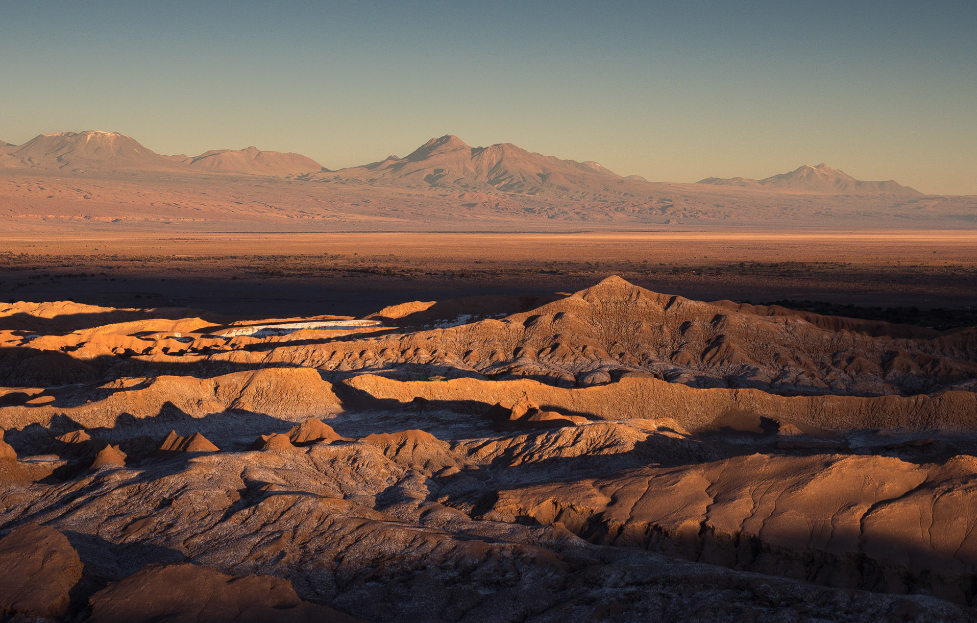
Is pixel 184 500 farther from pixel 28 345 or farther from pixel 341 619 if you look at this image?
pixel 28 345

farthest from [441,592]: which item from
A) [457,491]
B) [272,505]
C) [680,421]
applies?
[680,421]

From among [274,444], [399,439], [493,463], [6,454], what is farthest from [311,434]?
[6,454]

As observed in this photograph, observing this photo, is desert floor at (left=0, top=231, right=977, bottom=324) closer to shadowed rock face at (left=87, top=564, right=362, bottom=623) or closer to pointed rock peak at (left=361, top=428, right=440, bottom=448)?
pointed rock peak at (left=361, top=428, right=440, bottom=448)

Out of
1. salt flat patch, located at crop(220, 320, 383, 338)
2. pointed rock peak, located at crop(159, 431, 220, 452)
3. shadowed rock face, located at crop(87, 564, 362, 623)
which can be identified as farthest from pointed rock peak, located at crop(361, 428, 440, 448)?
salt flat patch, located at crop(220, 320, 383, 338)

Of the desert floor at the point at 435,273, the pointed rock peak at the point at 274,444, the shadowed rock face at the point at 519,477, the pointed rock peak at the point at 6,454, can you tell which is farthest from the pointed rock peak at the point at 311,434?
the desert floor at the point at 435,273

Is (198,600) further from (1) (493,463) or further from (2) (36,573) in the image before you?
(1) (493,463)

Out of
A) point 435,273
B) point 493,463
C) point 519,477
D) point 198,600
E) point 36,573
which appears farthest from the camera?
point 435,273
